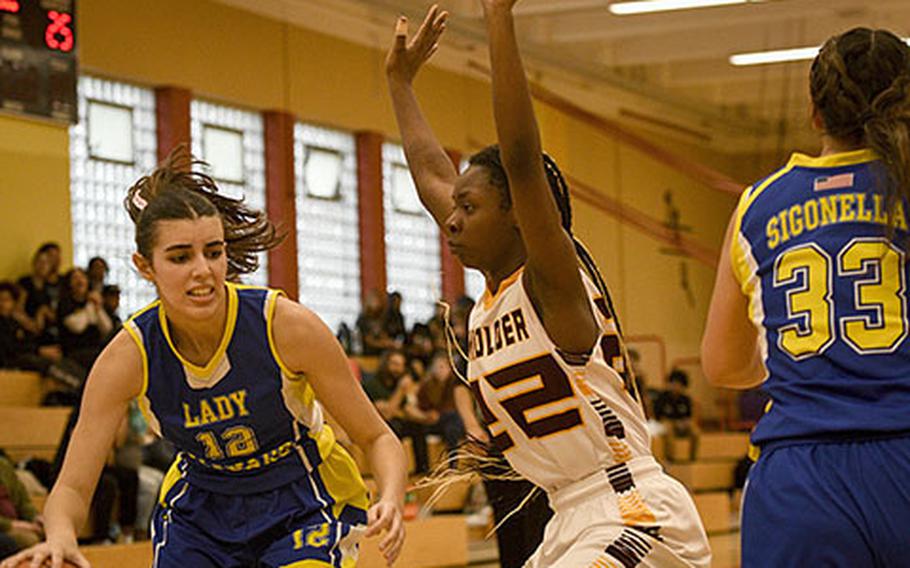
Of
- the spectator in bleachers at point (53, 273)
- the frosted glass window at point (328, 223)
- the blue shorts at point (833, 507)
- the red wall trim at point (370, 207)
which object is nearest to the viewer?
the blue shorts at point (833, 507)

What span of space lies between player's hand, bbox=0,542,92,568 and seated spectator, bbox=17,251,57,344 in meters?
8.13

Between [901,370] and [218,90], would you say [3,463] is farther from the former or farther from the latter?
[218,90]

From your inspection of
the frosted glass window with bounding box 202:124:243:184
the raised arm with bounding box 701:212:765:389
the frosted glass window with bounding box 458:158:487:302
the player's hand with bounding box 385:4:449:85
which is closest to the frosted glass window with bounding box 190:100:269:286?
the frosted glass window with bounding box 202:124:243:184

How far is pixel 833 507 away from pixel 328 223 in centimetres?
1423

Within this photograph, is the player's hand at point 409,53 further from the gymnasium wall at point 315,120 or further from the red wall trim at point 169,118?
the red wall trim at point 169,118

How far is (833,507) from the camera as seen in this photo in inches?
104

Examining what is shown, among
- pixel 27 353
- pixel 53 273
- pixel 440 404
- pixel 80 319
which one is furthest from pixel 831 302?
pixel 440 404

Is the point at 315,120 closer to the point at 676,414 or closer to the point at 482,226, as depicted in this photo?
the point at 676,414

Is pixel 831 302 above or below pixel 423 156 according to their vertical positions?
below

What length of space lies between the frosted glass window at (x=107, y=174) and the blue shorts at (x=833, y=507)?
36.5 feet

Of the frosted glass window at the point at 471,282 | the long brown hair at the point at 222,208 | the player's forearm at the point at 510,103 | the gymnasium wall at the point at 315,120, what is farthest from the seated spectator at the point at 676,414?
the player's forearm at the point at 510,103

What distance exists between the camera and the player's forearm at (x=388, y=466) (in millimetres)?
3506

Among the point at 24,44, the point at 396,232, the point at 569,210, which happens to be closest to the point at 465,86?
the point at 396,232

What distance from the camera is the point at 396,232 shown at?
17891 millimetres
